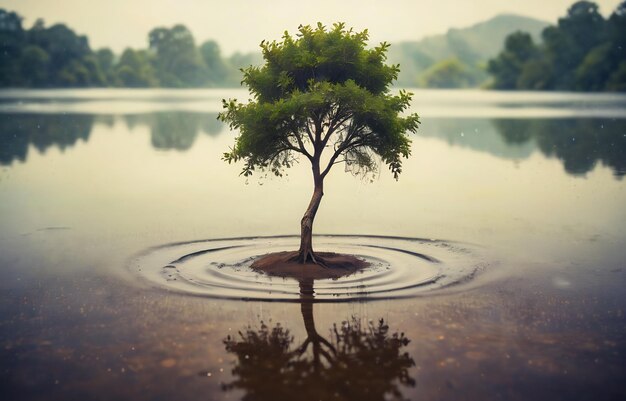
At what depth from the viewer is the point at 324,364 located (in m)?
18.7

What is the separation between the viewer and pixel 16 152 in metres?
73.9

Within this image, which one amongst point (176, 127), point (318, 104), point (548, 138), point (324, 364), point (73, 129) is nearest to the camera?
point (324, 364)

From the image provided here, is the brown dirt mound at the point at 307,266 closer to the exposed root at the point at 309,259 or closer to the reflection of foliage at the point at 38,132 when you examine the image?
the exposed root at the point at 309,259

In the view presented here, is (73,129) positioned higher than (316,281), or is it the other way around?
(73,129)

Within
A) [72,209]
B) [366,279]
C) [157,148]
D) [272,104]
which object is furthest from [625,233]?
[157,148]

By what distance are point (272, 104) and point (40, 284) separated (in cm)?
1006

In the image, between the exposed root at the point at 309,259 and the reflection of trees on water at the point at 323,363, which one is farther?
the exposed root at the point at 309,259

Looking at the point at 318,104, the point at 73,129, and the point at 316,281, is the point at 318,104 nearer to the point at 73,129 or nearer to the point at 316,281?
the point at 316,281

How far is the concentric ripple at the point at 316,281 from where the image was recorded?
2500 centimetres

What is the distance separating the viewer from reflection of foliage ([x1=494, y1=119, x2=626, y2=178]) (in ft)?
220

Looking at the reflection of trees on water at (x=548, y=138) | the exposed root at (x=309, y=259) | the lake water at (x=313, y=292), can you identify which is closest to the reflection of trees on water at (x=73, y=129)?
the lake water at (x=313, y=292)

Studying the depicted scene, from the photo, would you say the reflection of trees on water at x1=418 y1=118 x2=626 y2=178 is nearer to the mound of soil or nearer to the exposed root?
the mound of soil

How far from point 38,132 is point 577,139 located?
207 feet

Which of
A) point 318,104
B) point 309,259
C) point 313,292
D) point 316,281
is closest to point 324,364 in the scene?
point 313,292
